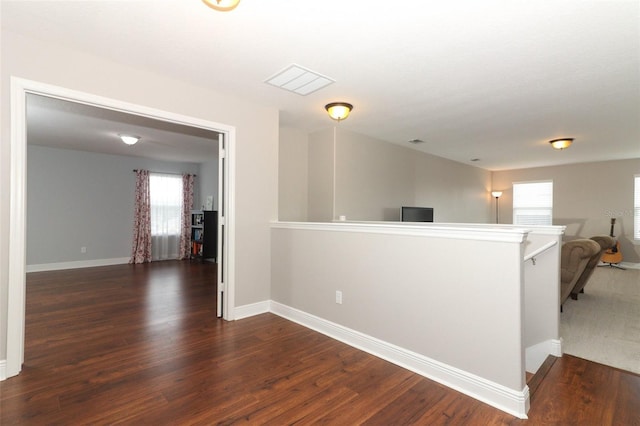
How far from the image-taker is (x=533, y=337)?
282 centimetres

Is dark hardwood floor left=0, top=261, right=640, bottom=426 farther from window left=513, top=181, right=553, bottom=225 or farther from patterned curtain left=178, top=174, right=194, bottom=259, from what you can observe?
window left=513, top=181, right=553, bottom=225

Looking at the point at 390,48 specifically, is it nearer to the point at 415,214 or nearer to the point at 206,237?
the point at 415,214

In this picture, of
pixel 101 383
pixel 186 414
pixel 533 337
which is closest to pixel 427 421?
pixel 186 414

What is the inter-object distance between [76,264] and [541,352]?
814 cm

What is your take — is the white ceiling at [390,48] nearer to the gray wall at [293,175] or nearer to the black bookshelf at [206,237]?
the gray wall at [293,175]

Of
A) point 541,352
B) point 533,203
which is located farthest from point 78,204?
point 533,203

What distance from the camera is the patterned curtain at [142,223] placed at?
24.0ft

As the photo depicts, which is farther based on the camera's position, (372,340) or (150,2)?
(372,340)

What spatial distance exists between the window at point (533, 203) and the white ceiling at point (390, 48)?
4964 millimetres

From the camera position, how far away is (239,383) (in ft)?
7.19

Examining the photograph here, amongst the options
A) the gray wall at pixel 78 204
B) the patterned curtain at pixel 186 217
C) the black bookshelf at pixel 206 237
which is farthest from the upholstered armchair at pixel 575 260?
the gray wall at pixel 78 204

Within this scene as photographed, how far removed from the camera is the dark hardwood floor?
185 cm

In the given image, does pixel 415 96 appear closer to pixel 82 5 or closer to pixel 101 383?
pixel 82 5

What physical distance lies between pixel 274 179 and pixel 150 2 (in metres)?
2.14
